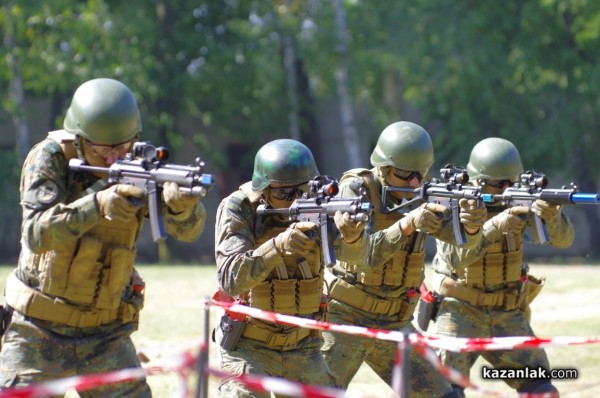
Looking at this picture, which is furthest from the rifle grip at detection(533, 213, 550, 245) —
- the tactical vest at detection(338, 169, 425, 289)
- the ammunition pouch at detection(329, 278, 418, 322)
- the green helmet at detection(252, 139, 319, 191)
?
the green helmet at detection(252, 139, 319, 191)

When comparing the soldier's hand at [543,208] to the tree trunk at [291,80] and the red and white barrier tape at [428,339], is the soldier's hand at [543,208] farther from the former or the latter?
the tree trunk at [291,80]

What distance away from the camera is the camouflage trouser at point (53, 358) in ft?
20.9

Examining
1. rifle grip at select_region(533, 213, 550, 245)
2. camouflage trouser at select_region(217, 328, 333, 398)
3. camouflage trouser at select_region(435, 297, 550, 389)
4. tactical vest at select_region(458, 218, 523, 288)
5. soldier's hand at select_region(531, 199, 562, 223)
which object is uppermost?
soldier's hand at select_region(531, 199, 562, 223)

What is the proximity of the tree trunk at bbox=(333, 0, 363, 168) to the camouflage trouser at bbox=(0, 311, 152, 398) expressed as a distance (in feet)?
76.1

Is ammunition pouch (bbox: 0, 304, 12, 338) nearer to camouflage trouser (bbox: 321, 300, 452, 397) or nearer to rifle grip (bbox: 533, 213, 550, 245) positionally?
camouflage trouser (bbox: 321, 300, 452, 397)

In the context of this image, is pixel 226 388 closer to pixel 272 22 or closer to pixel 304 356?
pixel 304 356

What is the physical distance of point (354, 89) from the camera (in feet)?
101

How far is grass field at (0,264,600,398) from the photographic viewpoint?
11.1 metres

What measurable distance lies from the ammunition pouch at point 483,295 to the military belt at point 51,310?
3615mm

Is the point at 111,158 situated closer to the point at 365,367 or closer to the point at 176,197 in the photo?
the point at 176,197

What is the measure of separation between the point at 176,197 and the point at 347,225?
1.55 meters

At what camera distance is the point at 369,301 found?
839 cm

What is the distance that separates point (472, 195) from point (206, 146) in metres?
22.3

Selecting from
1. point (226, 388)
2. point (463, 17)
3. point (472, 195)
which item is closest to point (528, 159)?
point (463, 17)
